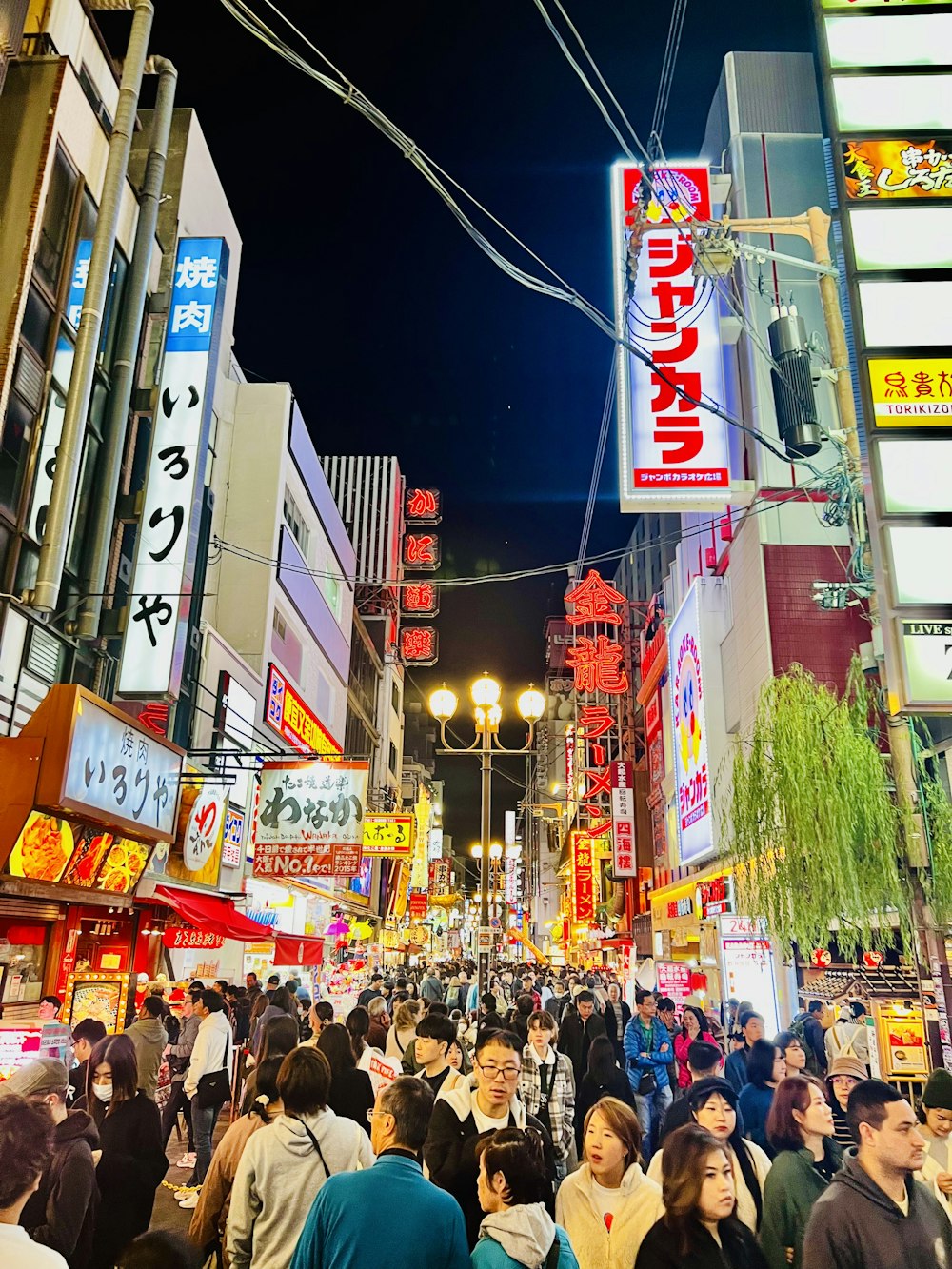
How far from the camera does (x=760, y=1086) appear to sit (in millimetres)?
6824

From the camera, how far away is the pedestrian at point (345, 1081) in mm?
7000

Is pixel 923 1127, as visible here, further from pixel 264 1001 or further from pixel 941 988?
pixel 264 1001

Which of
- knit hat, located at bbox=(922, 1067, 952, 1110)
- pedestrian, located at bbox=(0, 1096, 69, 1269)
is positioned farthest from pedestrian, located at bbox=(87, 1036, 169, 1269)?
knit hat, located at bbox=(922, 1067, 952, 1110)

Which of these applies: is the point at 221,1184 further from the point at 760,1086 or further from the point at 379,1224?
the point at 760,1086

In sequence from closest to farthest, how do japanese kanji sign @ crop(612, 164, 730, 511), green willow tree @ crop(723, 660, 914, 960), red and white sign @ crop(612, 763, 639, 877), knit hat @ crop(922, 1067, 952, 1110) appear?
knit hat @ crop(922, 1067, 952, 1110)
green willow tree @ crop(723, 660, 914, 960)
japanese kanji sign @ crop(612, 164, 730, 511)
red and white sign @ crop(612, 763, 639, 877)

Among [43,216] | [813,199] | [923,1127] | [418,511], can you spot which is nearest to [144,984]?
[43,216]

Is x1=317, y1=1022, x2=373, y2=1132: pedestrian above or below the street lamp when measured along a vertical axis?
below

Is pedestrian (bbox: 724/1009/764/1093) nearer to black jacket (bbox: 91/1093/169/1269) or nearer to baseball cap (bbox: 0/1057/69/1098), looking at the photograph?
black jacket (bbox: 91/1093/169/1269)

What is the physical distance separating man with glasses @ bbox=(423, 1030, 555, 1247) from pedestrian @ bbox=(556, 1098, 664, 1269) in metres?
1.05

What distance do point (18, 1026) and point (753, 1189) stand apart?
6462mm

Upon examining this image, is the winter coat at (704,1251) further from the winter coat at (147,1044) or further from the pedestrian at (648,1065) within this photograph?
the winter coat at (147,1044)

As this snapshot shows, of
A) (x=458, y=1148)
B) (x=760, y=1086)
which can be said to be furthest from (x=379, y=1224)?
(x=760, y=1086)

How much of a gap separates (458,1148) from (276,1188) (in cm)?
141

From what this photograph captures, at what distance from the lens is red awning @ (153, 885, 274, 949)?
17094 mm
